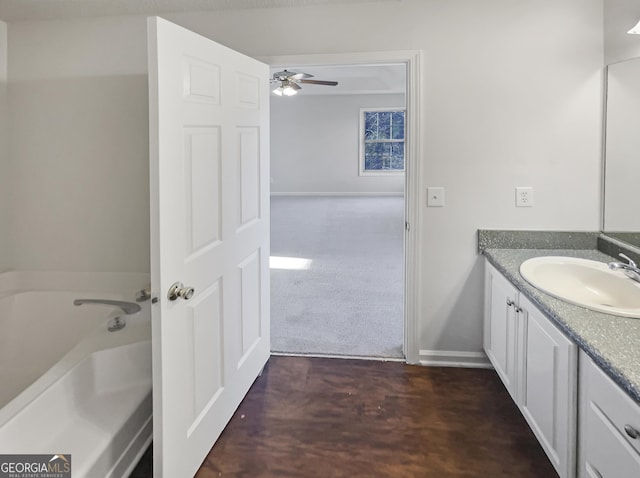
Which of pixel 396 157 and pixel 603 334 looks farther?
pixel 396 157

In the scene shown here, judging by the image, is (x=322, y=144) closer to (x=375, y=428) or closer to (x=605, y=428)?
(x=375, y=428)

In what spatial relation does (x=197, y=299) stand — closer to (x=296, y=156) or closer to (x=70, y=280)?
(x=70, y=280)

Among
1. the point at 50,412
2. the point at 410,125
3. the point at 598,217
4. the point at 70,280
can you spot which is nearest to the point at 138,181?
the point at 70,280

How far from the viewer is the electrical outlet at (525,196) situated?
2605 millimetres

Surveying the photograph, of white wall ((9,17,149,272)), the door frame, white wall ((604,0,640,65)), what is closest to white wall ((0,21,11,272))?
white wall ((9,17,149,272))

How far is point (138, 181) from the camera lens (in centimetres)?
279

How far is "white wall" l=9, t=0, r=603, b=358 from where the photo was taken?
2518 mm

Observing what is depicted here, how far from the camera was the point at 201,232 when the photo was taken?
185cm

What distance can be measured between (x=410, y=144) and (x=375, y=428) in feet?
A: 5.18

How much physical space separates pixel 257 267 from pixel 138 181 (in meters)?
0.95

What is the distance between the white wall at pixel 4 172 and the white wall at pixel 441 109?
0.06 metres

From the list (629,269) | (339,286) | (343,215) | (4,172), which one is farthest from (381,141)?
(629,269)

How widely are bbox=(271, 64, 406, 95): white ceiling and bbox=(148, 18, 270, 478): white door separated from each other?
502 centimetres

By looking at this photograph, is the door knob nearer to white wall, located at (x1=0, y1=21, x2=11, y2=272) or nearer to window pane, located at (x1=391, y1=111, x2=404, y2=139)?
white wall, located at (x1=0, y1=21, x2=11, y2=272)
